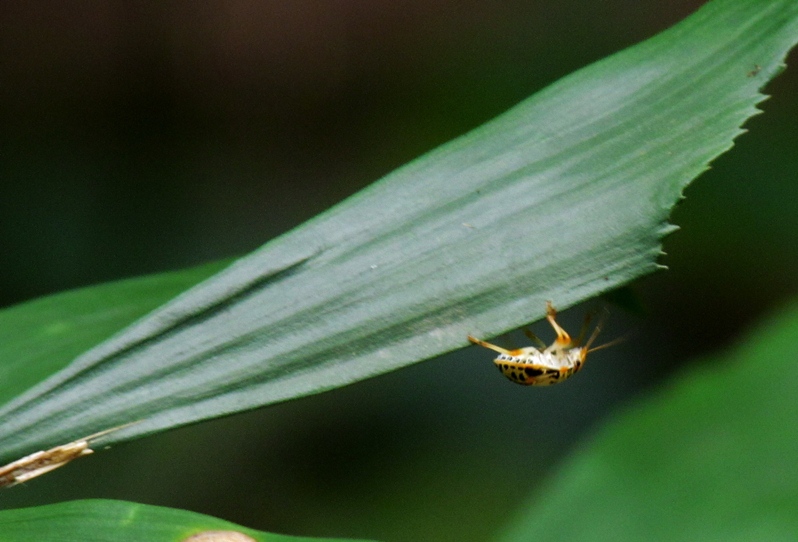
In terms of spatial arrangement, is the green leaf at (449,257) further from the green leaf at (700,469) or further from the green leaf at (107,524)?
the green leaf at (700,469)

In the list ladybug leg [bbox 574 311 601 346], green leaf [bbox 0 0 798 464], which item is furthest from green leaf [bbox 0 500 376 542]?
ladybug leg [bbox 574 311 601 346]


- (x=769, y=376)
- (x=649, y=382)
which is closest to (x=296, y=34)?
(x=649, y=382)

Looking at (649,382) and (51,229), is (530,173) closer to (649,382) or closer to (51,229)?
(649,382)

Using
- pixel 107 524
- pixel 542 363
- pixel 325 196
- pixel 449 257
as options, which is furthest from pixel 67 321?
pixel 325 196

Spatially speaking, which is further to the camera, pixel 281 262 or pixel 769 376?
pixel 769 376

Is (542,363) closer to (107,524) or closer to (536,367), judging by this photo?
(536,367)

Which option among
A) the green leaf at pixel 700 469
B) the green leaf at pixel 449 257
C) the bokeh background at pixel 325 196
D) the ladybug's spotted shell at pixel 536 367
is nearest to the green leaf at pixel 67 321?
the green leaf at pixel 449 257

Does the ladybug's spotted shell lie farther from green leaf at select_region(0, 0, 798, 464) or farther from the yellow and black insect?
green leaf at select_region(0, 0, 798, 464)
